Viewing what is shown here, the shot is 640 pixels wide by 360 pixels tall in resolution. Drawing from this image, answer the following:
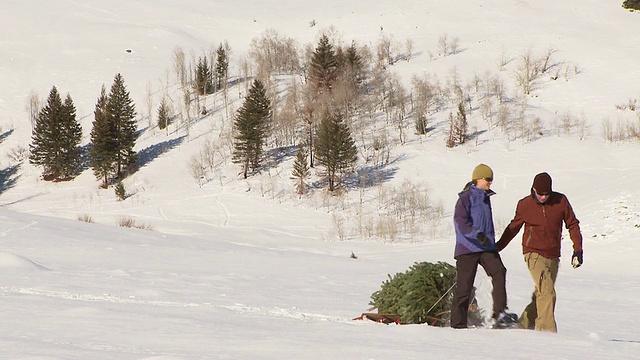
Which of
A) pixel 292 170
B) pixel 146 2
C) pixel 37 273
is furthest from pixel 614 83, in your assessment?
pixel 146 2

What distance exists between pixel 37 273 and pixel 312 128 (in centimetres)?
4732

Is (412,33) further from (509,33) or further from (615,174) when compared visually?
(615,174)

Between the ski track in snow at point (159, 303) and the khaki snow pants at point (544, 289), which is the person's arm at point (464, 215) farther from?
the ski track in snow at point (159, 303)

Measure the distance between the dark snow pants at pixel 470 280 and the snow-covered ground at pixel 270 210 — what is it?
28cm

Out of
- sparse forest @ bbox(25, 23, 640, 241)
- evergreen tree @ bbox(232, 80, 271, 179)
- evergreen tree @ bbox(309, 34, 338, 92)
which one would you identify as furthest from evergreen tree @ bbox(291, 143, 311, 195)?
evergreen tree @ bbox(309, 34, 338, 92)

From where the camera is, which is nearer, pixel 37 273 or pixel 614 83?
pixel 37 273

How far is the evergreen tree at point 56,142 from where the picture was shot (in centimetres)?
5844

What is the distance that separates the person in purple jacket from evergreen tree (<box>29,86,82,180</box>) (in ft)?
186

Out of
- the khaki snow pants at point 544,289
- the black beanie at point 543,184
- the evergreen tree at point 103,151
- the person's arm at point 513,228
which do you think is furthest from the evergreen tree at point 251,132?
the black beanie at point 543,184

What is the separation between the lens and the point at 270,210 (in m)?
47.3

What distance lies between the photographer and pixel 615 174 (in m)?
48.9

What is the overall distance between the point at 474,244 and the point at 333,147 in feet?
140

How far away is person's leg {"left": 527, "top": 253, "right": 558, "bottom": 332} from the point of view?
7301 millimetres

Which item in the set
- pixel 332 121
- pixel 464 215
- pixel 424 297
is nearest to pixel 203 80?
pixel 332 121
